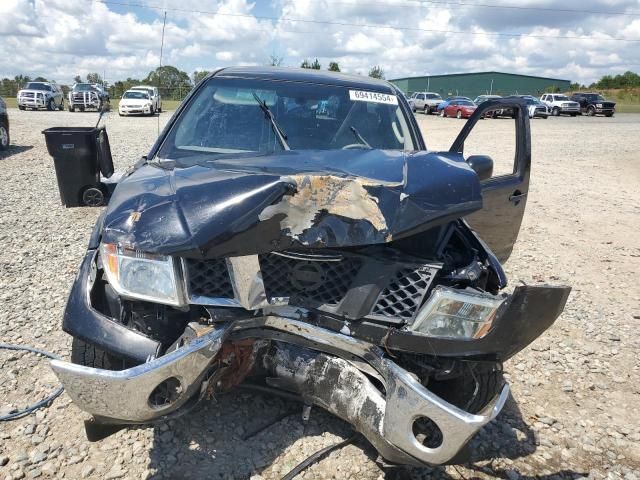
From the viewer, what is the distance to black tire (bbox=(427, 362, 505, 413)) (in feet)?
7.19

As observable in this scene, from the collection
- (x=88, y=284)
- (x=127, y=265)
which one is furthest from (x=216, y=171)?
(x=88, y=284)

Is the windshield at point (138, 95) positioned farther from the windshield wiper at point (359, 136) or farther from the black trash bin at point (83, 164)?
the windshield wiper at point (359, 136)

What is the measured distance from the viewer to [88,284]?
7.44 ft

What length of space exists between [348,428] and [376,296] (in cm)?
105

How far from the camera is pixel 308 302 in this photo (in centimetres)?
214

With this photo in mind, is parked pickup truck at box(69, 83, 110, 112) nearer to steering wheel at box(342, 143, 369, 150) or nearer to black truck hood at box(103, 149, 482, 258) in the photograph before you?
steering wheel at box(342, 143, 369, 150)

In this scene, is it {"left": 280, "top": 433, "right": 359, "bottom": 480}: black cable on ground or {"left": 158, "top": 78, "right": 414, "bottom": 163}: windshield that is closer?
{"left": 280, "top": 433, "right": 359, "bottom": 480}: black cable on ground

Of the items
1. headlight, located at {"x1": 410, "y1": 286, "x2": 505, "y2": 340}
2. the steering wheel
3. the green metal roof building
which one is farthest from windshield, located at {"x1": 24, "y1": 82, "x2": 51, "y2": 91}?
the green metal roof building

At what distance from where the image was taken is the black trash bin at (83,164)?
11.0 feet

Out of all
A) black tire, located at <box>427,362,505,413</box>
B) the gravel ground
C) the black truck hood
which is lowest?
the gravel ground

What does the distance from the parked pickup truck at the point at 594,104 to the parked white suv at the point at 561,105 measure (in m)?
1.22

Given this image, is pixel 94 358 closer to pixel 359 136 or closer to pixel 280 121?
pixel 280 121

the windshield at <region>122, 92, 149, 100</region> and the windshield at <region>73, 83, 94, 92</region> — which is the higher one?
the windshield at <region>73, 83, 94, 92</region>

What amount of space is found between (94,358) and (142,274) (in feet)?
1.92
